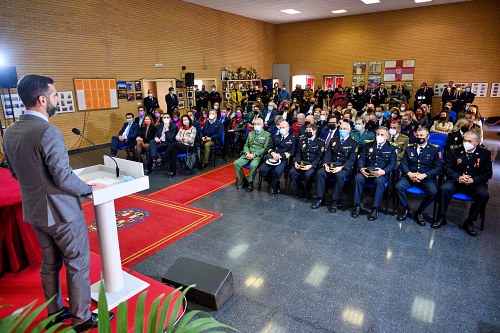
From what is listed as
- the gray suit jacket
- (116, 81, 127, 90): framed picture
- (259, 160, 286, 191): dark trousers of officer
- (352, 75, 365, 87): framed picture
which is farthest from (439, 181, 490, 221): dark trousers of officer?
(352, 75, 365, 87): framed picture

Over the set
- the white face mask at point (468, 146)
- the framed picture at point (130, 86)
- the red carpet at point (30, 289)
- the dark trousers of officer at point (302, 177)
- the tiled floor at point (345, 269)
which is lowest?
the tiled floor at point (345, 269)

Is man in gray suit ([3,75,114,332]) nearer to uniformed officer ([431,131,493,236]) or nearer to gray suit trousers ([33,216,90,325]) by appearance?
gray suit trousers ([33,216,90,325])

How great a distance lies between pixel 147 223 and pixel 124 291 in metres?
1.86

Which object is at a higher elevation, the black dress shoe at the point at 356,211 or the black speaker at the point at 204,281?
the black speaker at the point at 204,281

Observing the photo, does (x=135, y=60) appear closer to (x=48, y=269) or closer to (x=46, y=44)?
(x=46, y=44)

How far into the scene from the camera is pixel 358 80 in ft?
47.8

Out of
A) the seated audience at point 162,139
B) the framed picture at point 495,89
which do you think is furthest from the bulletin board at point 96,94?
the framed picture at point 495,89

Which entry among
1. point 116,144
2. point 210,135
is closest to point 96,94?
point 116,144

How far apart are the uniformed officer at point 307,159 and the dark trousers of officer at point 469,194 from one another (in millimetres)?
1844

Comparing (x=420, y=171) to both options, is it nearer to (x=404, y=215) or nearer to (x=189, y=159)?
(x=404, y=215)

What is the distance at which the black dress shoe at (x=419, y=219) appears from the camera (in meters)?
4.40

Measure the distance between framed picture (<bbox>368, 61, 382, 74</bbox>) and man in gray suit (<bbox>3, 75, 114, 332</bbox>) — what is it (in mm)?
14170

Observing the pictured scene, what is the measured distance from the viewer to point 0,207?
287cm

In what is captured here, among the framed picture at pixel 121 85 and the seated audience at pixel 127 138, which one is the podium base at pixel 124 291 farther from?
the framed picture at pixel 121 85
